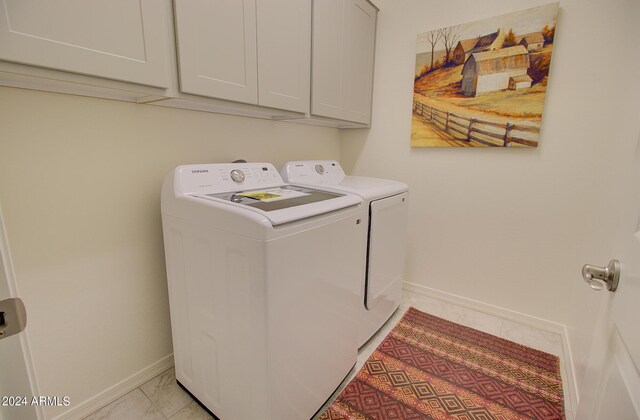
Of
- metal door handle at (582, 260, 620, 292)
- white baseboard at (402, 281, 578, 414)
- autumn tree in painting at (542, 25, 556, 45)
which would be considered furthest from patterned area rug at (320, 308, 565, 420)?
autumn tree in painting at (542, 25, 556, 45)

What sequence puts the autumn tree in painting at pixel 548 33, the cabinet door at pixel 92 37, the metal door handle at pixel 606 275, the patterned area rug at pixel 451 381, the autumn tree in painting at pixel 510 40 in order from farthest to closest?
the autumn tree in painting at pixel 510 40
the autumn tree in painting at pixel 548 33
the patterned area rug at pixel 451 381
the cabinet door at pixel 92 37
the metal door handle at pixel 606 275

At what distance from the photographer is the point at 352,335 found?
1483 millimetres

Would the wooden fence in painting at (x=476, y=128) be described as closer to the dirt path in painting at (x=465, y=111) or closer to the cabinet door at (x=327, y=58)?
the dirt path in painting at (x=465, y=111)

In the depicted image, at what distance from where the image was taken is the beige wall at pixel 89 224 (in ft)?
3.46

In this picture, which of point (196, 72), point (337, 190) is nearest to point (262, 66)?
point (196, 72)

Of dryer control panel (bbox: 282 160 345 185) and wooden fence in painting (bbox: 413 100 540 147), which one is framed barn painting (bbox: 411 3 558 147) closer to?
wooden fence in painting (bbox: 413 100 540 147)

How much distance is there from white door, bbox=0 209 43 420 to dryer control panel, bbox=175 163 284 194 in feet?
2.69

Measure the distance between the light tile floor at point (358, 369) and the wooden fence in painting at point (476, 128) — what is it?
123cm

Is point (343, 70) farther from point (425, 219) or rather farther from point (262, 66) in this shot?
point (425, 219)

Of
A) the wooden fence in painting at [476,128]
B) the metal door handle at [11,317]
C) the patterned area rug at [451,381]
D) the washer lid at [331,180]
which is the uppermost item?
the wooden fence in painting at [476,128]

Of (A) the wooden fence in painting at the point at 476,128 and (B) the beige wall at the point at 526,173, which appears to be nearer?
(B) the beige wall at the point at 526,173

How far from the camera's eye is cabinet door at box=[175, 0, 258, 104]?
1127 mm

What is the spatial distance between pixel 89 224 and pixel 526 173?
2421 millimetres

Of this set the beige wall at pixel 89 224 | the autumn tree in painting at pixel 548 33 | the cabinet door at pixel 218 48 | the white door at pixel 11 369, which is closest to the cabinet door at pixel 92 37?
the cabinet door at pixel 218 48
